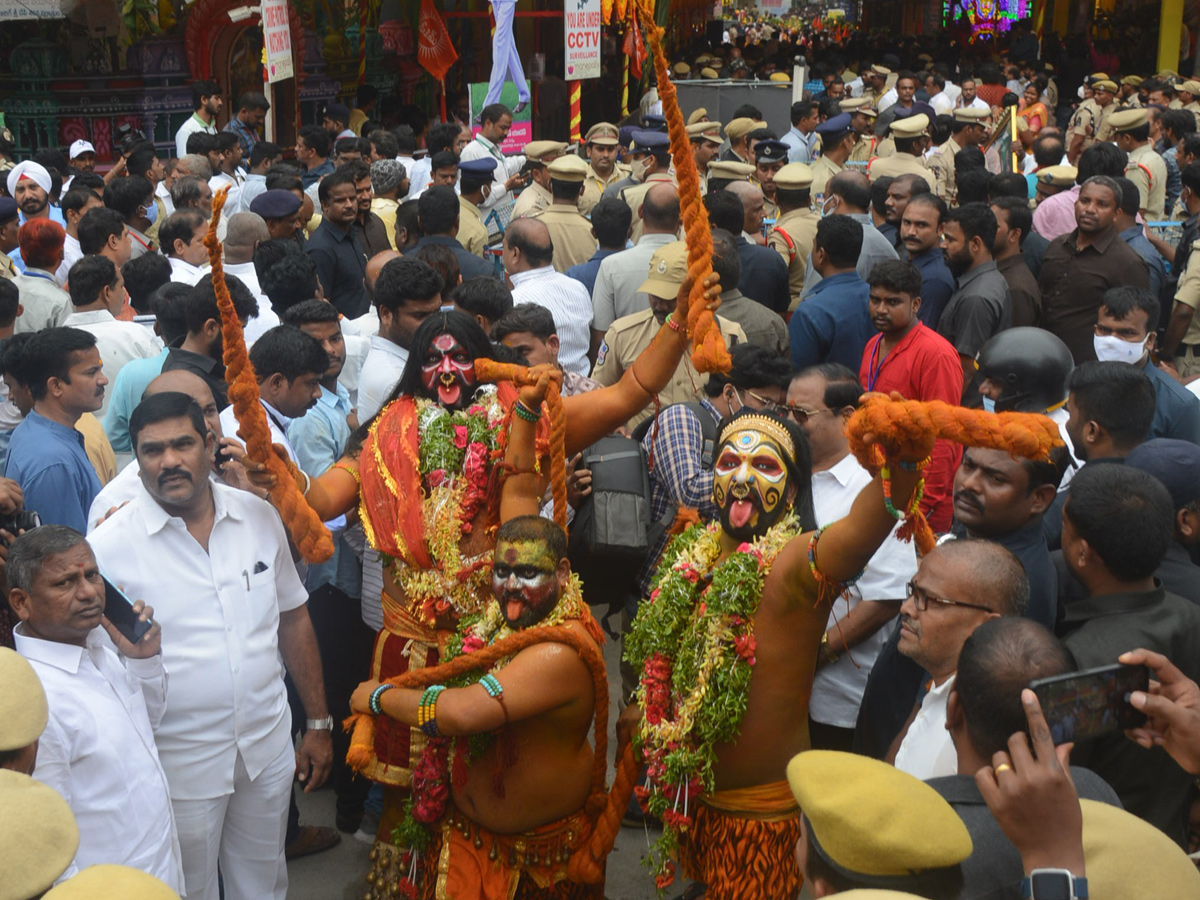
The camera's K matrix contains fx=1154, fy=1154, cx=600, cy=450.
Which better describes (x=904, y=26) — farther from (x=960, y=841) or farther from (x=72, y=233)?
(x=960, y=841)

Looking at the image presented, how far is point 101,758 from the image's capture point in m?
2.79

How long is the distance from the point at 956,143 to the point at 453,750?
381 inches

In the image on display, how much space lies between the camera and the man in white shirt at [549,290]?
5996 millimetres

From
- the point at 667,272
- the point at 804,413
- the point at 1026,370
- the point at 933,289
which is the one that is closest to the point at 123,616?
the point at 804,413

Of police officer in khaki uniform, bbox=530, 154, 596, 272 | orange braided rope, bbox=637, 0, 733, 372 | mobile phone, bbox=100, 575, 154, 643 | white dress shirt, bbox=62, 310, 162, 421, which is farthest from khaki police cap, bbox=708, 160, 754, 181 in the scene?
mobile phone, bbox=100, 575, 154, 643

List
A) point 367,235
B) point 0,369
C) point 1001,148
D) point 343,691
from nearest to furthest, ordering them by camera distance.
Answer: point 0,369
point 343,691
point 367,235
point 1001,148

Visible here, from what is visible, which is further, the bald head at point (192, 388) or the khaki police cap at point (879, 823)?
the bald head at point (192, 388)

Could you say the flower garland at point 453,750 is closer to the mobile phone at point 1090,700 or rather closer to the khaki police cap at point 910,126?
the mobile phone at point 1090,700

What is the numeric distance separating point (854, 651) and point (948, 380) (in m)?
1.71

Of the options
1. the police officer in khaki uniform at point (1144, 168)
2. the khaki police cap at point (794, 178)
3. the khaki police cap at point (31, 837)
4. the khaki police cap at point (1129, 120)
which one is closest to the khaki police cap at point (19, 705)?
the khaki police cap at point (31, 837)

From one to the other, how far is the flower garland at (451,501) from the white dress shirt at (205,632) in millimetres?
507

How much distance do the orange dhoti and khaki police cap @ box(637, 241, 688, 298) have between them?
2.02m

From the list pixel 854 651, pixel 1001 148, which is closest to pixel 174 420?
pixel 854 651

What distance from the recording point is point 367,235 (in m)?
7.68
